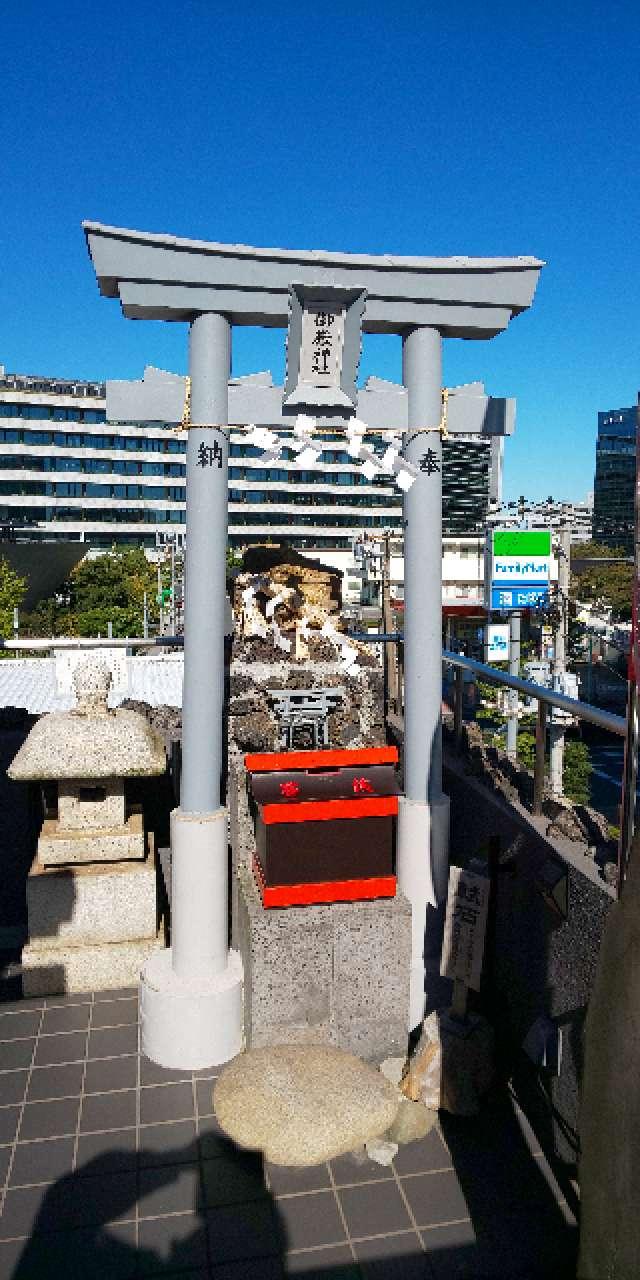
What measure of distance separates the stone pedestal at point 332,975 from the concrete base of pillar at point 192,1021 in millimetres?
208

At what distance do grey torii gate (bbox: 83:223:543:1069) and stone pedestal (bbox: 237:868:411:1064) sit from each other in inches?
8.9

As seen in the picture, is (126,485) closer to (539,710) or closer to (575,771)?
(575,771)

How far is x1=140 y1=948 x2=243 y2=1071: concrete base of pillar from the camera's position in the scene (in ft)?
16.8

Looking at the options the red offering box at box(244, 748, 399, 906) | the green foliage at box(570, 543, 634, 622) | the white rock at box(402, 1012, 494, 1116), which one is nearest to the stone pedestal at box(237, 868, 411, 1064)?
the red offering box at box(244, 748, 399, 906)

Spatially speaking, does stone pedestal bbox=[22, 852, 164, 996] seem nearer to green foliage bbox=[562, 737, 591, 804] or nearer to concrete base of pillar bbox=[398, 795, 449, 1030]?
concrete base of pillar bbox=[398, 795, 449, 1030]

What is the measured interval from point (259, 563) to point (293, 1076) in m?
5.06

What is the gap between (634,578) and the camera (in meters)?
2.37

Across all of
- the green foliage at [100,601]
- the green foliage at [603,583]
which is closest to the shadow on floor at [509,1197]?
the green foliage at [100,601]

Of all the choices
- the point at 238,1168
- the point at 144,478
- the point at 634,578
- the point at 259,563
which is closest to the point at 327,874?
the point at 238,1168

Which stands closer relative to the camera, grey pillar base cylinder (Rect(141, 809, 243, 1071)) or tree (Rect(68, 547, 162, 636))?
grey pillar base cylinder (Rect(141, 809, 243, 1071))

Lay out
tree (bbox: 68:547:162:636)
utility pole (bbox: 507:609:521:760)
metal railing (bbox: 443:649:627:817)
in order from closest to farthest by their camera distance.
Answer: metal railing (bbox: 443:649:627:817)
utility pole (bbox: 507:609:521:760)
tree (bbox: 68:547:162:636)

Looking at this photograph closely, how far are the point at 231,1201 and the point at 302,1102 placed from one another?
0.66m

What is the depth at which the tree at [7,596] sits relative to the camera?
38781 mm

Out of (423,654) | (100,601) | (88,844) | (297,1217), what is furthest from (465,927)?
(100,601)
